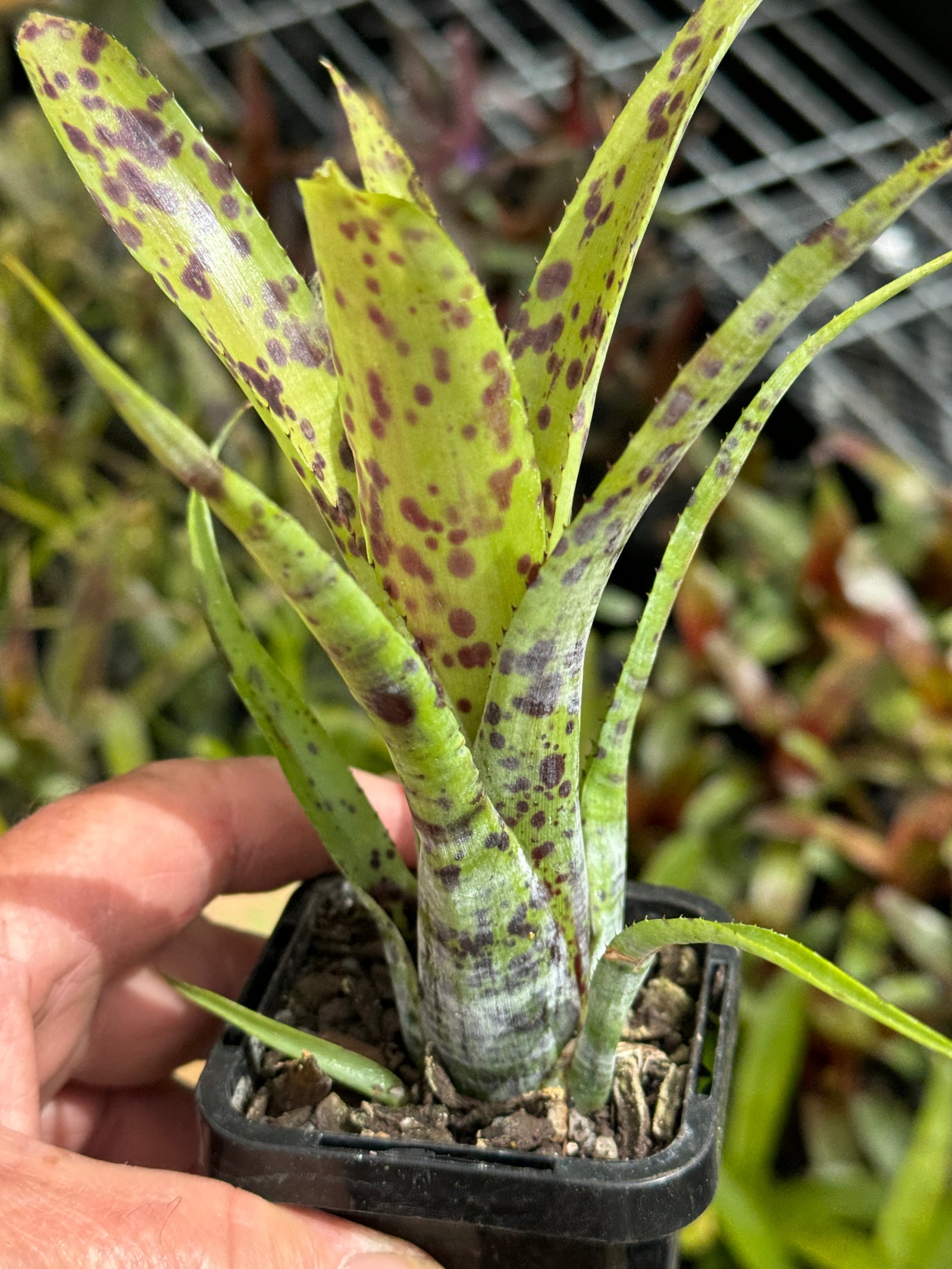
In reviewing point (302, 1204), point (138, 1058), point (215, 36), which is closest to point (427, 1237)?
point (302, 1204)

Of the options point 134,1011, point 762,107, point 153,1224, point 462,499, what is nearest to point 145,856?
point 134,1011

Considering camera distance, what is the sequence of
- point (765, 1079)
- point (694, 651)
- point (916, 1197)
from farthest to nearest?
point (694, 651), point (765, 1079), point (916, 1197)

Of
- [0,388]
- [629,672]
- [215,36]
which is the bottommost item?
[629,672]

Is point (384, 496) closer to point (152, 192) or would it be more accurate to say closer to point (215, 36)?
point (152, 192)

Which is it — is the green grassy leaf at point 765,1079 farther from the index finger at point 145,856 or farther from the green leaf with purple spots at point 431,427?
the green leaf with purple spots at point 431,427

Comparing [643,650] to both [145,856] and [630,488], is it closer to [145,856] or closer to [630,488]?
[630,488]

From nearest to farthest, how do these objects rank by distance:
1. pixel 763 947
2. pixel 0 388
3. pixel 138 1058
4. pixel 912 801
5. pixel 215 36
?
pixel 763 947
pixel 138 1058
pixel 912 801
pixel 0 388
pixel 215 36
